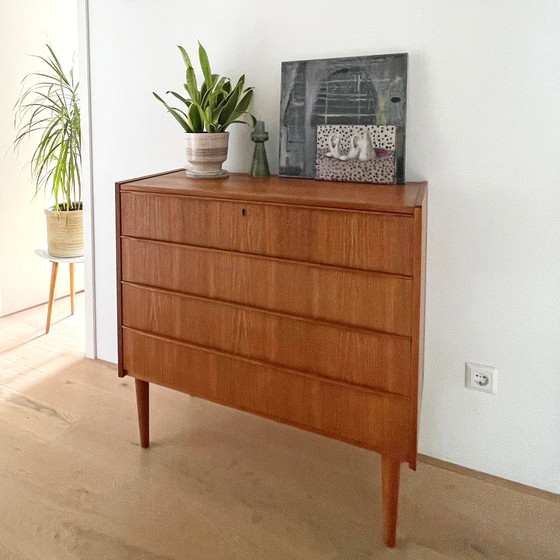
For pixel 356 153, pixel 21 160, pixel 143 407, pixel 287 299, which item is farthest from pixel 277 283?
pixel 21 160

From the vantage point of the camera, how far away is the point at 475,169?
67.9 inches

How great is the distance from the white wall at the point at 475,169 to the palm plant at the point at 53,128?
3.68 ft

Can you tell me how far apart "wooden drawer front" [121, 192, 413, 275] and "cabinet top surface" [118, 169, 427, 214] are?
2 cm

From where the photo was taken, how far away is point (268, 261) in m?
1.62

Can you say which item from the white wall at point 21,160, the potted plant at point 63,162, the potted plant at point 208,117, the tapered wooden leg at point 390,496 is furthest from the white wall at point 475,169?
the white wall at point 21,160

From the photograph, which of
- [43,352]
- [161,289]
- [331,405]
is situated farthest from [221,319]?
[43,352]

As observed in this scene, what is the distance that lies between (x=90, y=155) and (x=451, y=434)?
1.80 metres

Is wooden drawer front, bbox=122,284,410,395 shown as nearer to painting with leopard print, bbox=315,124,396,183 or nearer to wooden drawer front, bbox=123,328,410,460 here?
wooden drawer front, bbox=123,328,410,460

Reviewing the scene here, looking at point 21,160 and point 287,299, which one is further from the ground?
point 21,160

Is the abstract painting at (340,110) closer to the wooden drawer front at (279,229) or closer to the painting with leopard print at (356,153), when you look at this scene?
the painting with leopard print at (356,153)

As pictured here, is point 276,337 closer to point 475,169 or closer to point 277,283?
point 277,283

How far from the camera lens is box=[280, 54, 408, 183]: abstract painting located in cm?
176

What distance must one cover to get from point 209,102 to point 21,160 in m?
1.79

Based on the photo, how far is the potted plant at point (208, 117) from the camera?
6.28 feet
